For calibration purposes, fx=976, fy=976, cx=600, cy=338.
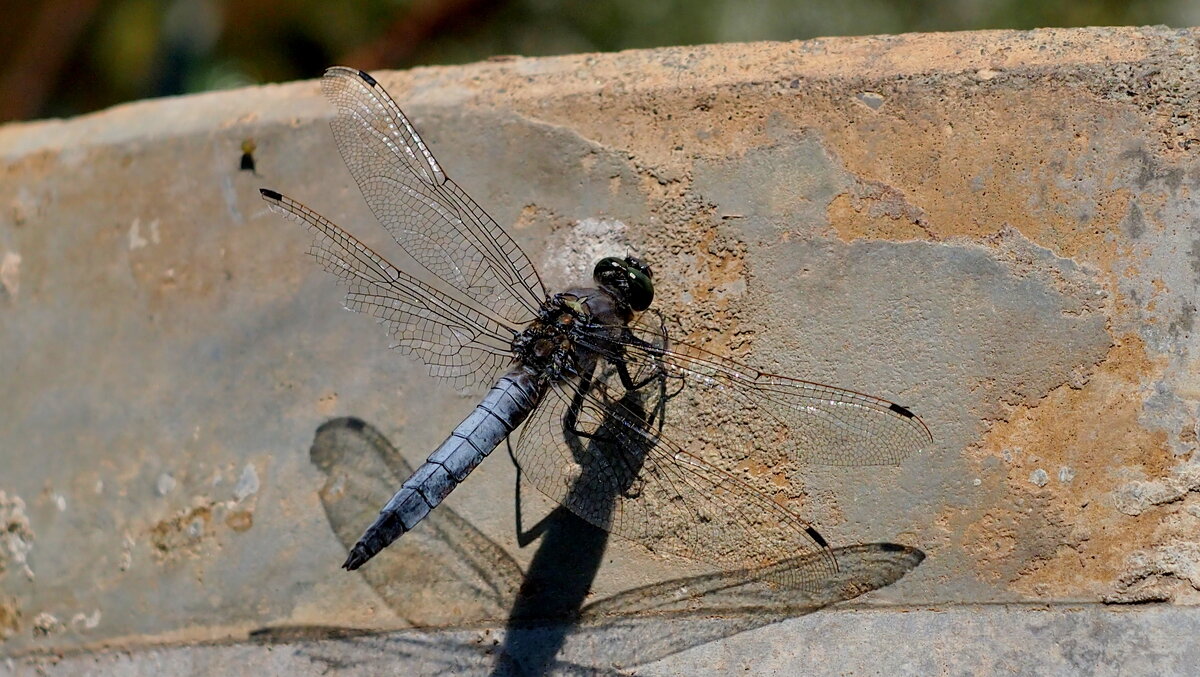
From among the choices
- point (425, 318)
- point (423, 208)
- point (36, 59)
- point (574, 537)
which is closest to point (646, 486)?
point (574, 537)

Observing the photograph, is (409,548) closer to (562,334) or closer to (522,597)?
(522,597)

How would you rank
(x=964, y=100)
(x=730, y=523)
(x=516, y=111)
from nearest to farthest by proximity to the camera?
1. (x=730, y=523)
2. (x=964, y=100)
3. (x=516, y=111)

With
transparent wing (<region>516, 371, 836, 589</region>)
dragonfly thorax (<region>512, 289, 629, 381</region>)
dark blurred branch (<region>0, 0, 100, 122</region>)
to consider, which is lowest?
transparent wing (<region>516, 371, 836, 589</region>)

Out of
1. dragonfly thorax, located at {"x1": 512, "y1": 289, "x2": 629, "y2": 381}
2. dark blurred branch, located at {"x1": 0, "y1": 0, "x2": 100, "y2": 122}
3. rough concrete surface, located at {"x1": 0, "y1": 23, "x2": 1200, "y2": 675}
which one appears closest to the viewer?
rough concrete surface, located at {"x1": 0, "y1": 23, "x2": 1200, "y2": 675}

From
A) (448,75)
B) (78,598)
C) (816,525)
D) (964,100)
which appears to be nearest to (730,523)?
(816,525)

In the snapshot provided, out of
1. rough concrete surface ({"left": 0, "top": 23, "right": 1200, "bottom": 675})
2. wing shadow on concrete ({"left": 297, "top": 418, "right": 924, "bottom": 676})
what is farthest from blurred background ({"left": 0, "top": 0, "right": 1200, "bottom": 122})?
wing shadow on concrete ({"left": 297, "top": 418, "right": 924, "bottom": 676})

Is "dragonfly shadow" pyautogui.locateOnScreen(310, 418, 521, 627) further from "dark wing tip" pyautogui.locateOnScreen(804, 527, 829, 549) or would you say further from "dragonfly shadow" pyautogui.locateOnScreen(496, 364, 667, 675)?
"dark wing tip" pyautogui.locateOnScreen(804, 527, 829, 549)

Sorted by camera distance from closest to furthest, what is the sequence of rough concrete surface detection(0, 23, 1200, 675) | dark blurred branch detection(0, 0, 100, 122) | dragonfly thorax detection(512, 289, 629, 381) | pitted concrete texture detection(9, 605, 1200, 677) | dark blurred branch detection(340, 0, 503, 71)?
pitted concrete texture detection(9, 605, 1200, 677) < rough concrete surface detection(0, 23, 1200, 675) < dragonfly thorax detection(512, 289, 629, 381) < dark blurred branch detection(340, 0, 503, 71) < dark blurred branch detection(0, 0, 100, 122)

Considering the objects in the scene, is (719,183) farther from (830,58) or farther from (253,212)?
(253,212)
